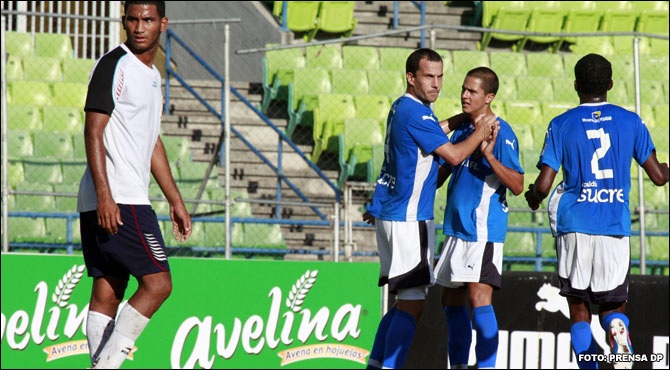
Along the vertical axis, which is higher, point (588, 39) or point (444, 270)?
point (588, 39)

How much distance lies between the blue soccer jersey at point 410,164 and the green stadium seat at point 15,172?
560cm

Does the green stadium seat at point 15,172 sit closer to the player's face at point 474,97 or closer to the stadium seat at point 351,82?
the stadium seat at point 351,82

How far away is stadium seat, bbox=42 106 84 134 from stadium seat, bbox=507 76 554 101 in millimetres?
5395

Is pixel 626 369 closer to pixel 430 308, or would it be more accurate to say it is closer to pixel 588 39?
pixel 430 308

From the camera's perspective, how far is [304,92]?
12.8 m

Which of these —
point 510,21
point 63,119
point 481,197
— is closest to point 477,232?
point 481,197

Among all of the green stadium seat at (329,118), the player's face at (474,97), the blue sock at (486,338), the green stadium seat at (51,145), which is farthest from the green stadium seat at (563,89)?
the blue sock at (486,338)

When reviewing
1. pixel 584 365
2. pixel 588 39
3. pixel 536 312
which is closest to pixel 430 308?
pixel 536 312

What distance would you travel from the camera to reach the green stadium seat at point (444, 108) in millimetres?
11492

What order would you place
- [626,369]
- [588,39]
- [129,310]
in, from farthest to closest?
[588,39]
[626,369]
[129,310]

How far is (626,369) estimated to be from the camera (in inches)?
224

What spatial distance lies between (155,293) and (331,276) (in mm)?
4247

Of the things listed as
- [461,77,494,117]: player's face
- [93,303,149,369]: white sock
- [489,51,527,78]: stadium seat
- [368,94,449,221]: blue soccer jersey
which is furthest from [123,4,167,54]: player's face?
[489,51,527,78]: stadium seat

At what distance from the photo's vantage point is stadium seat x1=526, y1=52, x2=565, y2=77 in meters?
14.5
